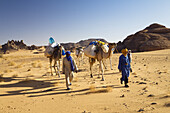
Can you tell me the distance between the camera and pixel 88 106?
4355 millimetres

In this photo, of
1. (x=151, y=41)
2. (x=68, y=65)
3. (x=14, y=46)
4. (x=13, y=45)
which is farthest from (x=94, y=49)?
(x=13, y=45)

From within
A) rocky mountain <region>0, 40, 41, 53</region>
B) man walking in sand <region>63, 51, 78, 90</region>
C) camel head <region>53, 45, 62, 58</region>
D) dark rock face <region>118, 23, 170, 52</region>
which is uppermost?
rocky mountain <region>0, 40, 41, 53</region>

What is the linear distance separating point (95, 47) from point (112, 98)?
4789mm

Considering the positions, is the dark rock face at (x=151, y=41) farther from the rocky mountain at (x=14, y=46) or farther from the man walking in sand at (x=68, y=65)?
the rocky mountain at (x=14, y=46)

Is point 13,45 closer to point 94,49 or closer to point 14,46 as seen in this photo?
point 14,46

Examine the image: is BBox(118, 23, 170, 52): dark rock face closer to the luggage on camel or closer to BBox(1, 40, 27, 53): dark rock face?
the luggage on camel

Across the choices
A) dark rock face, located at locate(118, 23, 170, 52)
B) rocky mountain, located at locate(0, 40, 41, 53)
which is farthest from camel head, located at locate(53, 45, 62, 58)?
rocky mountain, located at locate(0, 40, 41, 53)

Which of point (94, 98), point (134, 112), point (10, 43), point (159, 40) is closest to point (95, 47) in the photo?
point (94, 98)

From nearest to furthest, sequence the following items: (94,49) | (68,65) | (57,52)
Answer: (68,65) < (94,49) < (57,52)

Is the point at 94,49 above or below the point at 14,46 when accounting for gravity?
below

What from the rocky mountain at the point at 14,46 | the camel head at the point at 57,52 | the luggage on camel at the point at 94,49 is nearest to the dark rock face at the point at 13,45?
the rocky mountain at the point at 14,46

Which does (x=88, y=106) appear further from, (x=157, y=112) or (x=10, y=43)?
(x=10, y=43)

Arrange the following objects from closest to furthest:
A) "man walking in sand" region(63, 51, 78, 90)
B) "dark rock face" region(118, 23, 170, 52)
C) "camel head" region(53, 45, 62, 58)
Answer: "man walking in sand" region(63, 51, 78, 90)
"camel head" region(53, 45, 62, 58)
"dark rock face" region(118, 23, 170, 52)

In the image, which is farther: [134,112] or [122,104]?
[122,104]
